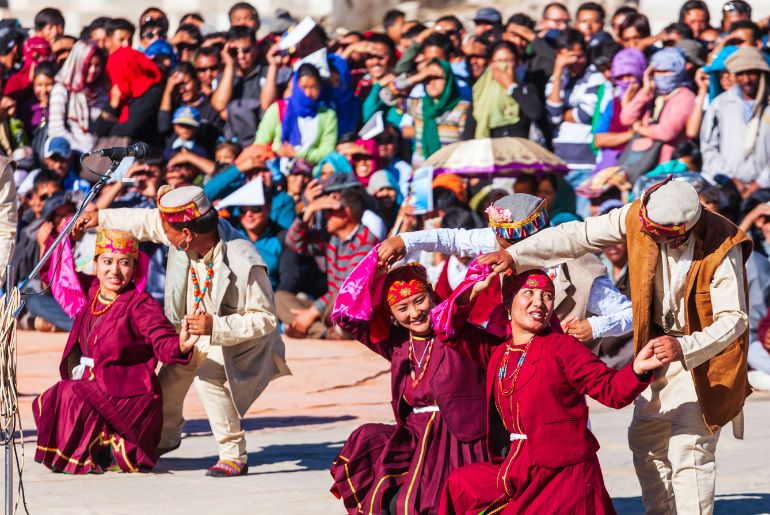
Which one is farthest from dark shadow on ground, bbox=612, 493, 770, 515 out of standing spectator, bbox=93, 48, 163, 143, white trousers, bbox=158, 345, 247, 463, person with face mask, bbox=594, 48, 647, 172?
standing spectator, bbox=93, 48, 163, 143

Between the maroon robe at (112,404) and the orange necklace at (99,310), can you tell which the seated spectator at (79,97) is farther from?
the maroon robe at (112,404)

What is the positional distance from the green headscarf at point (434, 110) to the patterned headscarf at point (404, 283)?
22.2 feet

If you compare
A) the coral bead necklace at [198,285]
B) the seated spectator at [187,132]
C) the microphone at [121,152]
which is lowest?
the seated spectator at [187,132]

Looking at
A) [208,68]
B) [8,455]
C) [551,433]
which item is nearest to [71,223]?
[8,455]

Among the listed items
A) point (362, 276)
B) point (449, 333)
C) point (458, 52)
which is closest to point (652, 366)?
point (449, 333)

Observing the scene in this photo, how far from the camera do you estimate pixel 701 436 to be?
6461mm

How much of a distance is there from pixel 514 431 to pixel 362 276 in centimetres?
107

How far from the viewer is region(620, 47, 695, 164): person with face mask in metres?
12.8

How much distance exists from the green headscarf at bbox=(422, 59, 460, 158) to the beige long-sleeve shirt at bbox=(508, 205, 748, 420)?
711 cm

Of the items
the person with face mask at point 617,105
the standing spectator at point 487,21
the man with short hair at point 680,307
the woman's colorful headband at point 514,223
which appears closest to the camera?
the man with short hair at point 680,307

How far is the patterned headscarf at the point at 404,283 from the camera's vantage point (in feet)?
22.6

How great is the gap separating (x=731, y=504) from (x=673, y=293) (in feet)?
5.09

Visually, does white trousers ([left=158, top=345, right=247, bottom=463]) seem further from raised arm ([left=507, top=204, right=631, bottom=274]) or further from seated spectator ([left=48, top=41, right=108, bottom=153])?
seated spectator ([left=48, top=41, right=108, bottom=153])

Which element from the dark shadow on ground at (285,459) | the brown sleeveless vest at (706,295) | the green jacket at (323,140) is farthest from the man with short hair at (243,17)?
the brown sleeveless vest at (706,295)
